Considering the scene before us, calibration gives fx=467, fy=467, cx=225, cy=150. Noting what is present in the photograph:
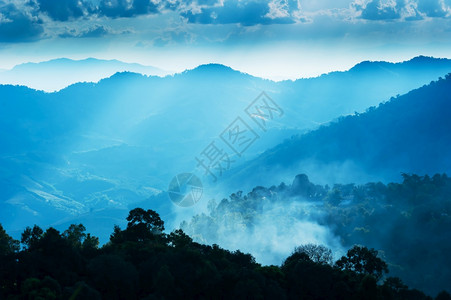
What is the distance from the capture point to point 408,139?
160 meters

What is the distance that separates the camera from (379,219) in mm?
85875

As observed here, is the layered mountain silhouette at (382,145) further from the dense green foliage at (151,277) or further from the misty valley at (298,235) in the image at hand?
the dense green foliage at (151,277)

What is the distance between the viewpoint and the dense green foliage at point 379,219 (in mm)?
67875

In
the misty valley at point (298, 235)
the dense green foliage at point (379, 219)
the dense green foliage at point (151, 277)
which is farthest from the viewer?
the dense green foliage at point (379, 219)

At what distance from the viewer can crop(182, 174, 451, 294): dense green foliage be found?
223 ft

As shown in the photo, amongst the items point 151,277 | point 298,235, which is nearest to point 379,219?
point 298,235

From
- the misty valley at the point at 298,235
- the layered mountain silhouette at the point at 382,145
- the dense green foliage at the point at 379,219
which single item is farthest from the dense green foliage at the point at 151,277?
the layered mountain silhouette at the point at 382,145

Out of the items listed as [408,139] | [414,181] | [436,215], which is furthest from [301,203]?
[408,139]

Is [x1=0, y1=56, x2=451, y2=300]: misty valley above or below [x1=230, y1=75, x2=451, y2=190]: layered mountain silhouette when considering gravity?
below

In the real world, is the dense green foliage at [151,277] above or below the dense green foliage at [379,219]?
below

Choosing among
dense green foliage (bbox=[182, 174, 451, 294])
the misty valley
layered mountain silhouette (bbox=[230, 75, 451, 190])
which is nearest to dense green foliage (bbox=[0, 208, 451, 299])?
the misty valley

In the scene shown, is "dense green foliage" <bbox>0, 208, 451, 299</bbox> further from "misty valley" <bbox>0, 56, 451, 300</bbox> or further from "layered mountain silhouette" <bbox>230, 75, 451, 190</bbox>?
"layered mountain silhouette" <bbox>230, 75, 451, 190</bbox>

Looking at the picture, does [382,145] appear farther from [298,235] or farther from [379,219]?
[298,235]

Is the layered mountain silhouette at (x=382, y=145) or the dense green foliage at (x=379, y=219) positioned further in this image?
the layered mountain silhouette at (x=382, y=145)
